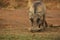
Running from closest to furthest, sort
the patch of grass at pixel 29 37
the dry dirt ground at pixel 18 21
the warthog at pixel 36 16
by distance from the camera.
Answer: the patch of grass at pixel 29 37 → the warthog at pixel 36 16 → the dry dirt ground at pixel 18 21

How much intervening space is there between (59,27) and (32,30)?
50.3 inches

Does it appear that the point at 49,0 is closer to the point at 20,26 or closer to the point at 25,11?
the point at 25,11

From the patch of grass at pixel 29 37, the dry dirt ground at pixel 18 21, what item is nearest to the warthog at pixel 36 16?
the dry dirt ground at pixel 18 21

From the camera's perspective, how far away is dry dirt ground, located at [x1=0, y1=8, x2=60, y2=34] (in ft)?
30.4

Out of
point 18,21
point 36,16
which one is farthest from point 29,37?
point 18,21

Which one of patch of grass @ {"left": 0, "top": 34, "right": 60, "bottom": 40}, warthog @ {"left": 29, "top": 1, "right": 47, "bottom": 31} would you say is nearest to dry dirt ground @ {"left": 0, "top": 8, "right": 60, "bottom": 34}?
warthog @ {"left": 29, "top": 1, "right": 47, "bottom": 31}

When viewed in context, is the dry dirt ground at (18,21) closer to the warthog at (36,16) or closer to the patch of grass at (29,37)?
the warthog at (36,16)

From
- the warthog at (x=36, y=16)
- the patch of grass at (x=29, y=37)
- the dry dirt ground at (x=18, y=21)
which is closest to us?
the patch of grass at (x=29, y=37)

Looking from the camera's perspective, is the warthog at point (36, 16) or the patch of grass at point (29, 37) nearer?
the patch of grass at point (29, 37)

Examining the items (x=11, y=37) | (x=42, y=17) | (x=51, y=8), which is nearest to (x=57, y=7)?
(x=51, y=8)

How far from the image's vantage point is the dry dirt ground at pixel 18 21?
9273 mm

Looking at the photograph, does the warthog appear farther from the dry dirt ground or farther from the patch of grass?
the patch of grass

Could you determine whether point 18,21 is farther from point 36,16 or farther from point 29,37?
point 29,37

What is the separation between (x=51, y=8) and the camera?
47.3 feet
